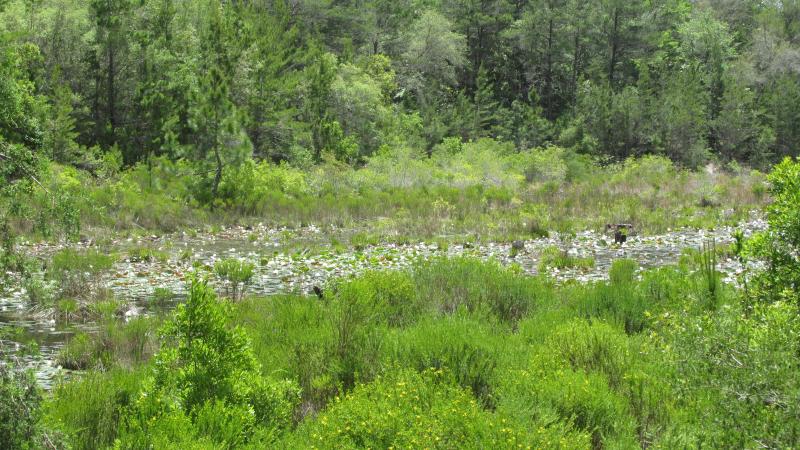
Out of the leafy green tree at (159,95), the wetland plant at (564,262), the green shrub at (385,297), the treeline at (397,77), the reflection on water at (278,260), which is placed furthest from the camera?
the leafy green tree at (159,95)

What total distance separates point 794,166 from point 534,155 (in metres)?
33.4

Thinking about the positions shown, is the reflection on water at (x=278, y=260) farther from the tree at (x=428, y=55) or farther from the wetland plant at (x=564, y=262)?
the tree at (x=428, y=55)

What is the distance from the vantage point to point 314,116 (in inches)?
1468

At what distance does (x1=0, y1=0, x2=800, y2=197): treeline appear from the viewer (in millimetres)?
31328

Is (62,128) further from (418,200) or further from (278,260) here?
(278,260)

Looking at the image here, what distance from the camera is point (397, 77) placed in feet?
174

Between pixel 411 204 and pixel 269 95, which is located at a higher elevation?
pixel 269 95

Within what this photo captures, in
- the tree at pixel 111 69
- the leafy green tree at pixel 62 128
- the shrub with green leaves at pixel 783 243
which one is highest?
the tree at pixel 111 69

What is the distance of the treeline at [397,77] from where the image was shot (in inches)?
1233

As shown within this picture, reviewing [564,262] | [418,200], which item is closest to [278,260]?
[564,262]

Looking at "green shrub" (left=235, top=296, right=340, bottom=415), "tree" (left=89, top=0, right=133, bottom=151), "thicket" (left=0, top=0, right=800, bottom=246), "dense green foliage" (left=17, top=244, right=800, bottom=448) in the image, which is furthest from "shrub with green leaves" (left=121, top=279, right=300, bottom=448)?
"tree" (left=89, top=0, right=133, bottom=151)

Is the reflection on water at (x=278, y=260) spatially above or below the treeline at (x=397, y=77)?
below

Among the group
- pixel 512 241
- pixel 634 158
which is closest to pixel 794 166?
pixel 512 241

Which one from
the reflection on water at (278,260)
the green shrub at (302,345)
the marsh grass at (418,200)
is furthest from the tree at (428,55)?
the green shrub at (302,345)
